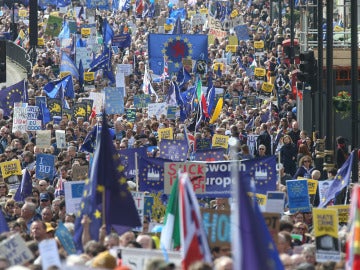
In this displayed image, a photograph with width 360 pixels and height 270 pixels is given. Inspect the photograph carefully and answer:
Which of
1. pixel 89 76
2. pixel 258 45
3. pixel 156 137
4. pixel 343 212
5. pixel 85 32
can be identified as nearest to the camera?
pixel 343 212

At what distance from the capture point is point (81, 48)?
45.4 metres

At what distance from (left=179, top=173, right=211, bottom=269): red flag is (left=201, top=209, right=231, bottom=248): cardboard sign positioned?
1.50 meters

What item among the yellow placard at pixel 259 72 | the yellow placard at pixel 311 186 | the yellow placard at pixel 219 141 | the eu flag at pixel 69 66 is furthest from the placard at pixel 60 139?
the yellow placard at pixel 259 72

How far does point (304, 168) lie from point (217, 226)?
900 centimetres

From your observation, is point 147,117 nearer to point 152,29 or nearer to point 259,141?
point 259,141

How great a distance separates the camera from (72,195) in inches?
753

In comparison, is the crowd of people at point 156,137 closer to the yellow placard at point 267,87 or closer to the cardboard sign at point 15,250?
the cardboard sign at point 15,250

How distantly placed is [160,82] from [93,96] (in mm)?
6531

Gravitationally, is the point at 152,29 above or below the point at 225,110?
above

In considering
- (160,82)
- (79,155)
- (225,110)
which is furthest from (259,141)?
(160,82)

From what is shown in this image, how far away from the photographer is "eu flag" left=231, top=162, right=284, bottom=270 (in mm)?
11625

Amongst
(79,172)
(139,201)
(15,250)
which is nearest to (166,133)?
(79,172)

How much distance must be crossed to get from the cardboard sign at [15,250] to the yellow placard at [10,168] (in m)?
9.52

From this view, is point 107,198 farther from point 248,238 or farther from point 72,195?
point 248,238
